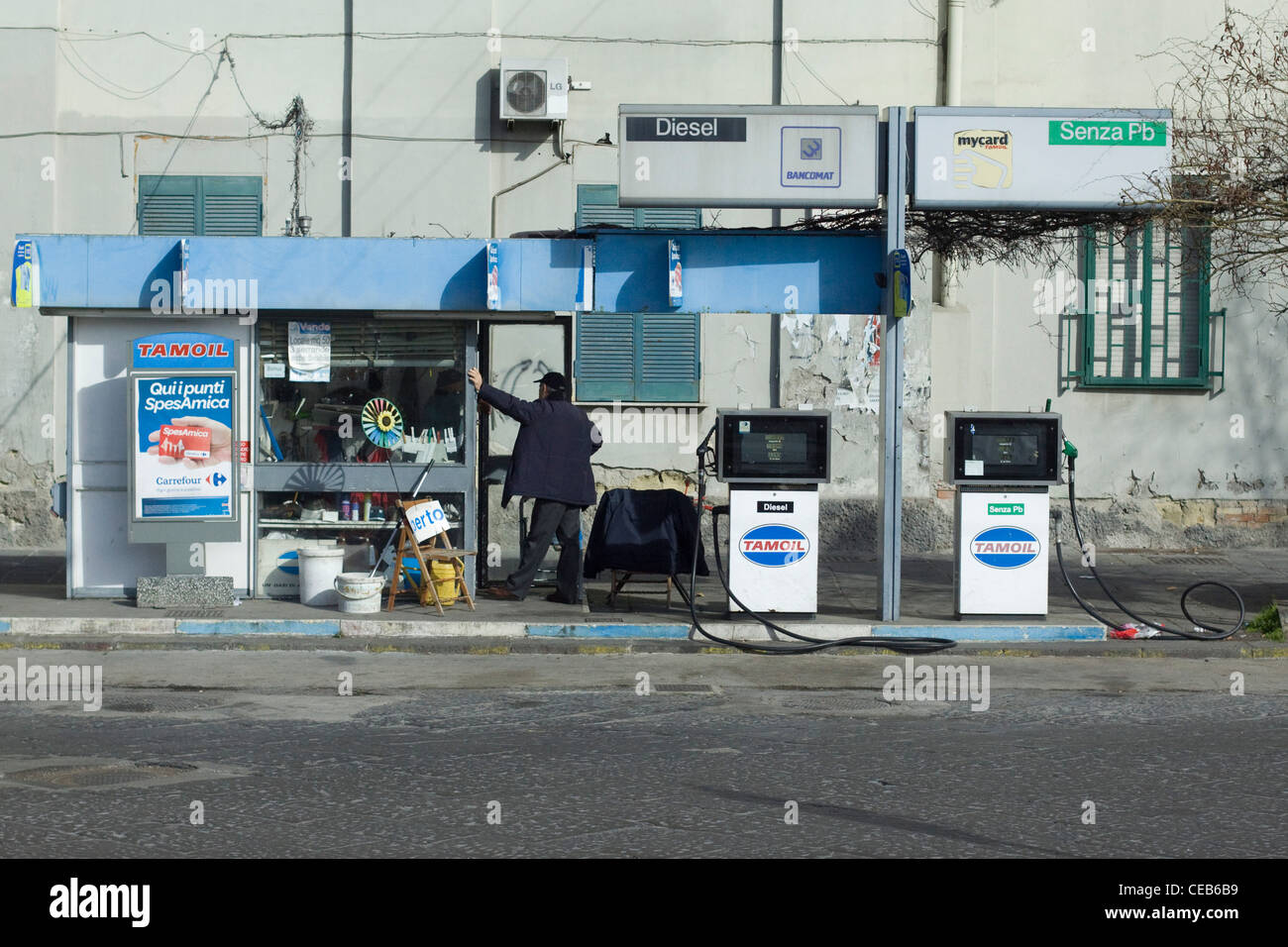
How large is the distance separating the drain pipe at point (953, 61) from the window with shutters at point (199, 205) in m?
7.64

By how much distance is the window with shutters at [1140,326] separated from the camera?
16078 millimetres

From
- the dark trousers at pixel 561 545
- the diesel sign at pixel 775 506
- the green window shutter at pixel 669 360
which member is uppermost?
the green window shutter at pixel 669 360

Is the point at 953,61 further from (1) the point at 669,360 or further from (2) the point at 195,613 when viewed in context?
(2) the point at 195,613

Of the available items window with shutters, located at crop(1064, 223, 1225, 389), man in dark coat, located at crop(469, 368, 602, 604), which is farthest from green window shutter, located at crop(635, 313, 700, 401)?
window with shutters, located at crop(1064, 223, 1225, 389)

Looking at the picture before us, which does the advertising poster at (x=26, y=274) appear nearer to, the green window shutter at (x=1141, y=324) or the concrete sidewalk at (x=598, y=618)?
the concrete sidewalk at (x=598, y=618)

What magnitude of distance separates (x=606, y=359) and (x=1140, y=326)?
19.6ft

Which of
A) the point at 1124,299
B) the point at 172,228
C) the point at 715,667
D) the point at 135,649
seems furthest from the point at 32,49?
the point at 1124,299

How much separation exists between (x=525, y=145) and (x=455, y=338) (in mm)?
4733

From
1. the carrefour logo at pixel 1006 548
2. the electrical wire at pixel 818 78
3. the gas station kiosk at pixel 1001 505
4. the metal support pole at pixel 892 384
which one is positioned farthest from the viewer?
the electrical wire at pixel 818 78

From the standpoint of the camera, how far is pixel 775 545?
36.4ft

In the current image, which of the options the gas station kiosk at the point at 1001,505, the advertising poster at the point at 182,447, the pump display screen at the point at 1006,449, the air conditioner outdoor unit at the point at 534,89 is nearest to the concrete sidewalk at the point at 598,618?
the gas station kiosk at the point at 1001,505


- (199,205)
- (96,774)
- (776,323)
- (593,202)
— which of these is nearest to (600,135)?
(593,202)

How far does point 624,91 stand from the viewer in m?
16.1
